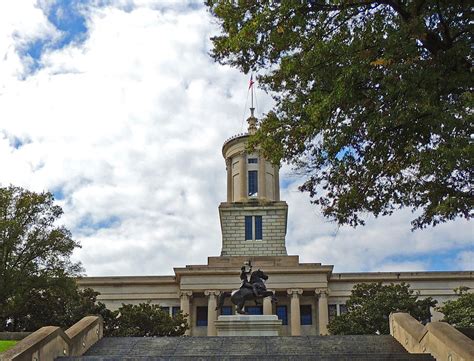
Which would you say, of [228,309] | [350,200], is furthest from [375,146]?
[228,309]

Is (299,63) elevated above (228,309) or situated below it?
above

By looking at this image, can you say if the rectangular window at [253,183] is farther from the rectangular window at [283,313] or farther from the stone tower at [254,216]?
the rectangular window at [283,313]

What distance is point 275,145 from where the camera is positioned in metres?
17.3

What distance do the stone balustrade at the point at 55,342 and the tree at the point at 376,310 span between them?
2506 cm

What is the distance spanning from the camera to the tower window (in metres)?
65.4

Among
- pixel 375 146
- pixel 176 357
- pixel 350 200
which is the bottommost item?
pixel 176 357

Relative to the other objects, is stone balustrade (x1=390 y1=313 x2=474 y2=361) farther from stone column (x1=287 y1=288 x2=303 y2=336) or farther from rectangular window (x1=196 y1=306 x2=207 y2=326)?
rectangular window (x1=196 y1=306 x2=207 y2=326)

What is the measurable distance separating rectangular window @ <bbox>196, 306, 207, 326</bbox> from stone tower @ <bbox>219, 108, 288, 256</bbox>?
20.7 ft

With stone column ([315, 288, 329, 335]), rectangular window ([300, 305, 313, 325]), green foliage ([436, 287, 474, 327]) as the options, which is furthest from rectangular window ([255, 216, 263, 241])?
green foliage ([436, 287, 474, 327])

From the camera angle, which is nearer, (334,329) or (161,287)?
(334,329)

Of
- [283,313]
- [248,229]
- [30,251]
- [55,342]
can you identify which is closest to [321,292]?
[283,313]

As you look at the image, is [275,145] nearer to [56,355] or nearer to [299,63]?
[299,63]

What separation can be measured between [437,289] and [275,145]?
160ft

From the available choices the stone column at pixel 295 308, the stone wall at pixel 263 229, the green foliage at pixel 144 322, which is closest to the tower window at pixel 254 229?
the stone wall at pixel 263 229
